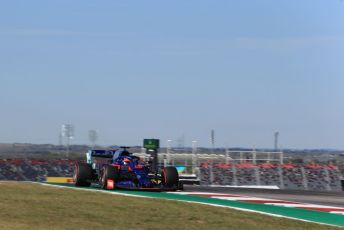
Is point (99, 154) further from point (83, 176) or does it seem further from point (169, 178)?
point (169, 178)

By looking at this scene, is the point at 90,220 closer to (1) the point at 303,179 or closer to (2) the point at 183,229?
(2) the point at 183,229

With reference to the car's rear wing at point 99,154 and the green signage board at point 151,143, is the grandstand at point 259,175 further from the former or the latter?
the car's rear wing at point 99,154

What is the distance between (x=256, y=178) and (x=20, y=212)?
1997cm

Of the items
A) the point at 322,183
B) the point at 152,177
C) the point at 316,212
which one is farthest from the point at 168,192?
the point at 322,183

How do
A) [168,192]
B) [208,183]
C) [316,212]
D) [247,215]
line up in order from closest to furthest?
[247,215] → [316,212] → [168,192] → [208,183]

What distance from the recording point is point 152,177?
71.8 ft

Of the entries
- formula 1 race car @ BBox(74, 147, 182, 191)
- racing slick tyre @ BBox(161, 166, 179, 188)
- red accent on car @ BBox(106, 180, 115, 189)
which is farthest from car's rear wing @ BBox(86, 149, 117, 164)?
racing slick tyre @ BBox(161, 166, 179, 188)

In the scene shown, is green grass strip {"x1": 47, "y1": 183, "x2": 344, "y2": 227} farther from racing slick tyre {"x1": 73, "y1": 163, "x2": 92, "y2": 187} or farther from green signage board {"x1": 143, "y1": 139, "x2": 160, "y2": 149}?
green signage board {"x1": 143, "y1": 139, "x2": 160, "y2": 149}

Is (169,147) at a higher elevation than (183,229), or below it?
higher

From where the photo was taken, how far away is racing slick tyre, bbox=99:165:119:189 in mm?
20938

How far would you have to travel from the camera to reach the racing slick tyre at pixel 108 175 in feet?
68.7

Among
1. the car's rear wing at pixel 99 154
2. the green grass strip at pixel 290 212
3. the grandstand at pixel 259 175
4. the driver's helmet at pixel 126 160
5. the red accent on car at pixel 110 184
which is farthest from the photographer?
the grandstand at pixel 259 175

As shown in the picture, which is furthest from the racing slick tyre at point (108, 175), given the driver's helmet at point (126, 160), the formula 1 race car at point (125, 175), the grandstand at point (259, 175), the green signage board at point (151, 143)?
the grandstand at point (259, 175)

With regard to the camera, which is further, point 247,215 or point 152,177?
point 152,177
